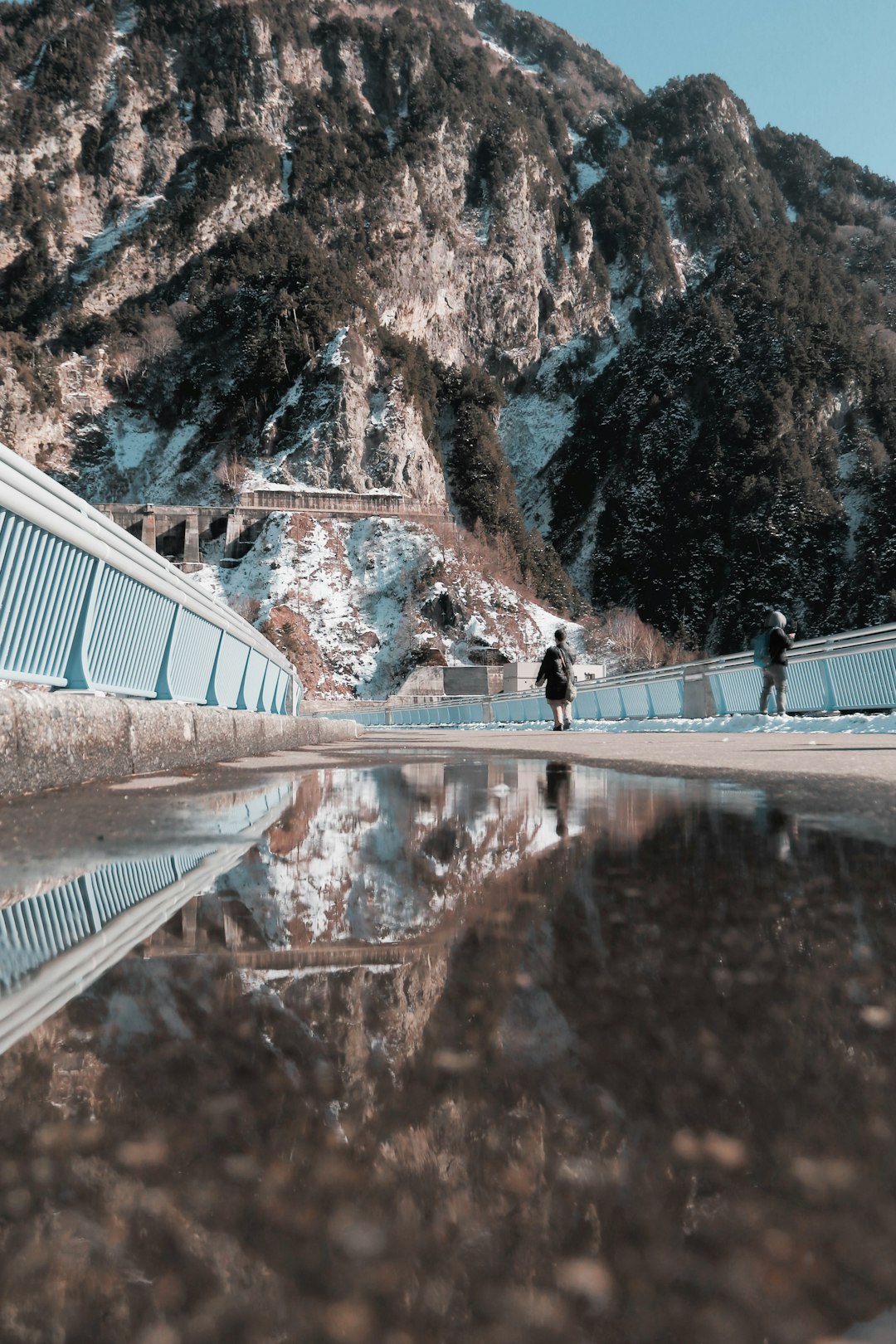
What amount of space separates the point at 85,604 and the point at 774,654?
1172 centimetres

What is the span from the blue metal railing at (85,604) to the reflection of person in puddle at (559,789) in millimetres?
2571

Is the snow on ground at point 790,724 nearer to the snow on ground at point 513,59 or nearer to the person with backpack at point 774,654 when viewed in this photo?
the person with backpack at point 774,654

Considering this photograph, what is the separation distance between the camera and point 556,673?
51.2 ft

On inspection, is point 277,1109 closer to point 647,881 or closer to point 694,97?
point 647,881

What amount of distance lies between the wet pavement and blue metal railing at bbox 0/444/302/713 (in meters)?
2.91

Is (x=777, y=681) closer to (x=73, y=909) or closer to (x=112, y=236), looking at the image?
(x=73, y=909)

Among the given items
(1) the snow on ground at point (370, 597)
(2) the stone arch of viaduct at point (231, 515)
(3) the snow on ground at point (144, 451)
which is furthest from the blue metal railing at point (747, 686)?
(3) the snow on ground at point (144, 451)

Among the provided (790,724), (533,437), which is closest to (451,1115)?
(790,724)

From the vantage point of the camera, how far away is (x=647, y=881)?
2.07 metres

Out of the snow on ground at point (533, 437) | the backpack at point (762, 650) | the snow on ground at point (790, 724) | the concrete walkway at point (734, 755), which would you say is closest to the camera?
the concrete walkway at point (734, 755)

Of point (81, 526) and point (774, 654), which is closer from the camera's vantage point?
point (81, 526)

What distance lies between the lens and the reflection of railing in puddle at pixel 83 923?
49.8 inches

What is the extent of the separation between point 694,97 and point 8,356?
118 meters

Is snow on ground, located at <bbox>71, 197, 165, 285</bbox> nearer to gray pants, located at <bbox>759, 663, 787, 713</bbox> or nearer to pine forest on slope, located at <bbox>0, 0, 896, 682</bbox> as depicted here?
pine forest on slope, located at <bbox>0, 0, 896, 682</bbox>
